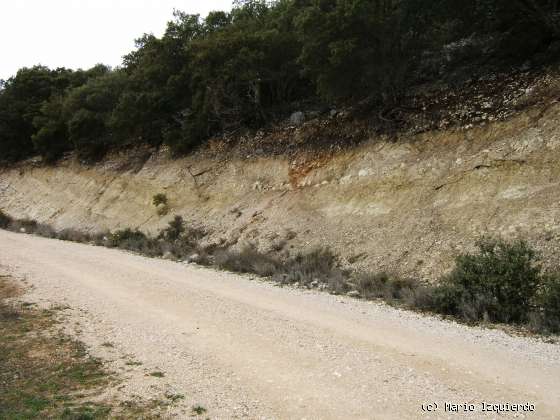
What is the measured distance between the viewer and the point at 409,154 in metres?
16.2

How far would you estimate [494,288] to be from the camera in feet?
31.1

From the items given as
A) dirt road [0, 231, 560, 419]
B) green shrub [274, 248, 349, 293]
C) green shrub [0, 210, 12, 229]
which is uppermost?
green shrub [0, 210, 12, 229]

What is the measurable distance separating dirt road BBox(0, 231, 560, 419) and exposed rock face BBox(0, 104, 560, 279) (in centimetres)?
342

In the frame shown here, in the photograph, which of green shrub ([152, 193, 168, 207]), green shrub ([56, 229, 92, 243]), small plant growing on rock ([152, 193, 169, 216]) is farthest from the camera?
green shrub ([56, 229, 92, 243])

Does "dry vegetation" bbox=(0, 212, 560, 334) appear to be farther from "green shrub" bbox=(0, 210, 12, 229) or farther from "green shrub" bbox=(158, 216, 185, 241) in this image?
"green shrub" bbox=(0, 210, 12, 229)

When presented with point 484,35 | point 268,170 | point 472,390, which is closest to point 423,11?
point 484,35

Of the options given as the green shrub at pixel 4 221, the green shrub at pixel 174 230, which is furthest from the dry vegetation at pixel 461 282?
the green shrub at pixel 4 221

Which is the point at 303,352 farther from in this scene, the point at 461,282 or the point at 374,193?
the point at 374,193

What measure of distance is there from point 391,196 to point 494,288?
6.39 m

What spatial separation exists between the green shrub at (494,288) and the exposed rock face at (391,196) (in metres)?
1.50

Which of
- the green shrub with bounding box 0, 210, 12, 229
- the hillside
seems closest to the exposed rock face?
the hillside

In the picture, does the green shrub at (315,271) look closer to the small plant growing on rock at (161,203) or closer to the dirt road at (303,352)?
the dirt road at (303,352)

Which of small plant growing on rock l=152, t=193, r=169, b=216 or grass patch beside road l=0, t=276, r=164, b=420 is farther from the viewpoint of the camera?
small plant growing on rock l=152, t=193, r=169, b=216

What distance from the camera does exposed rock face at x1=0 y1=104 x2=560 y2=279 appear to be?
12.3m
